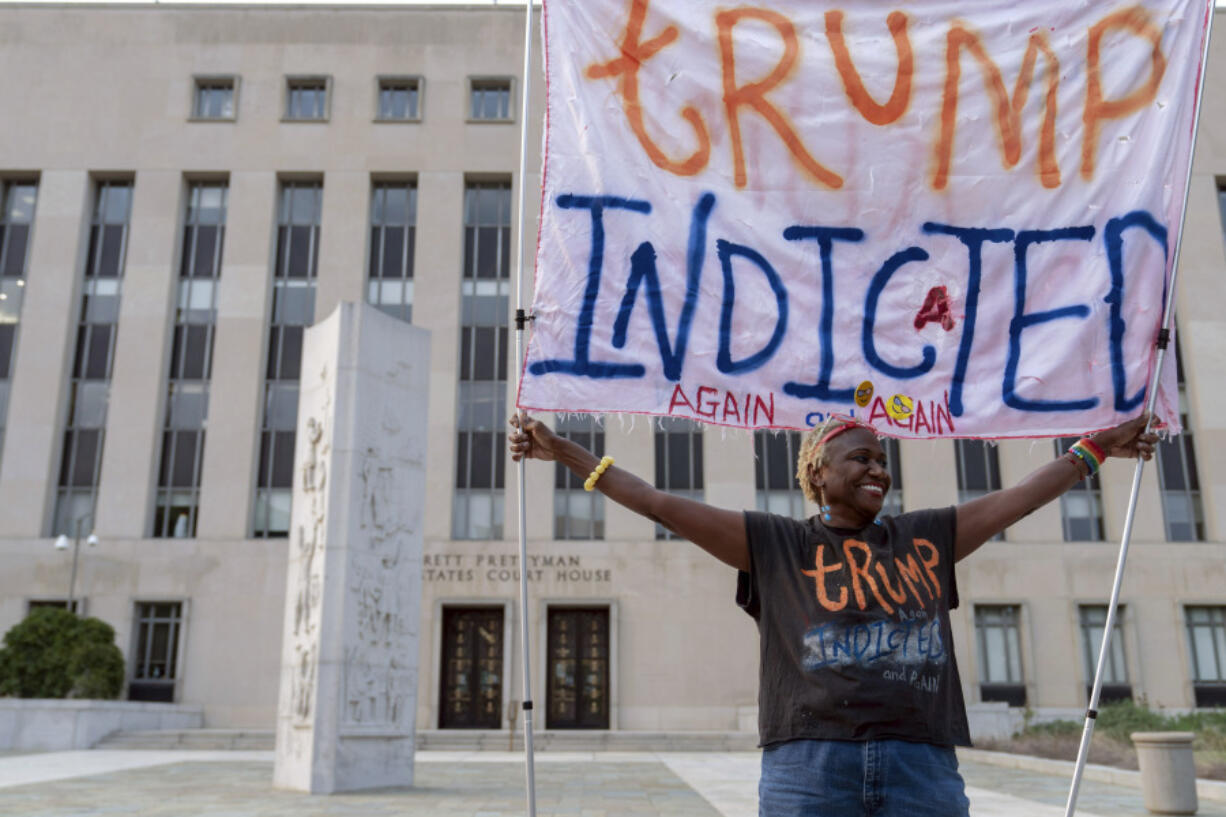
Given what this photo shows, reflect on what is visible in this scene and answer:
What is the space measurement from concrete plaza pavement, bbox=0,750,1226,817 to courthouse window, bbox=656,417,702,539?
1393 centimetres

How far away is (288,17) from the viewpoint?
37.9 m

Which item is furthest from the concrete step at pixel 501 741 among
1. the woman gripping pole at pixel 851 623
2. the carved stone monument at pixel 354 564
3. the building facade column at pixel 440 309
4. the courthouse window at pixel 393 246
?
the woman gripping pole at pixel 851 623

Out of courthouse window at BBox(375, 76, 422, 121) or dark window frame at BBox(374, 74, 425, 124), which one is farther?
courthouse window at BBox(375, 76, 422, 121)

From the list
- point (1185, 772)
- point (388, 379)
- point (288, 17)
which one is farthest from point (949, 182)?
point (288, 17)

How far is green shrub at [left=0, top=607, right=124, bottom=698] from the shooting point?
26.1m

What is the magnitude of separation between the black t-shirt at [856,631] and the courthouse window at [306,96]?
37.3 m

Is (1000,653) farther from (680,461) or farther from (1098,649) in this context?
(680,461)

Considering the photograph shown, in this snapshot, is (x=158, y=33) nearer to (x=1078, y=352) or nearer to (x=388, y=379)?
(x=388, y=379)

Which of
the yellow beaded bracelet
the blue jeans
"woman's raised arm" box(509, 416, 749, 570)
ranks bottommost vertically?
the blue jeans

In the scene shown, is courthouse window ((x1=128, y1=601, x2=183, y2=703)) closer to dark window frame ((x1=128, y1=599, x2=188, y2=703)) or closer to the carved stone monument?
dark window frame ((x1=128, y1=599, x2=188, y2=703))

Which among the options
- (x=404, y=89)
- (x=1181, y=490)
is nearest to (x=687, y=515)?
(x=1181, y=490)

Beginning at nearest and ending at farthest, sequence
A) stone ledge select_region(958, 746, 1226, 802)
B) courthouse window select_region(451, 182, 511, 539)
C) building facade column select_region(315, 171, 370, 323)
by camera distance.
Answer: stone ledge select_region(958, 746, 1226, 802)
courthouse window select_region(451, 182, 511, 539)
building facade column select_region(315, 171, 370, 323)

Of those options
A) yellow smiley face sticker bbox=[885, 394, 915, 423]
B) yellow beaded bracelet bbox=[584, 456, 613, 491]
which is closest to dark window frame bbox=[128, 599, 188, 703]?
yellow smiley face sticker bbox=[885, 394, 915, 423]

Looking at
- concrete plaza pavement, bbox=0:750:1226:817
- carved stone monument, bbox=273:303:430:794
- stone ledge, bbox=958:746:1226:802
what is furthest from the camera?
carved stone monument, bbox=273:303:430:794
